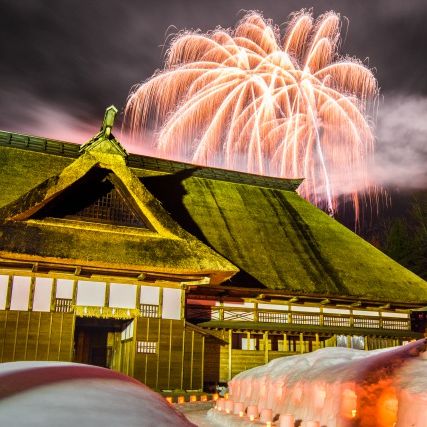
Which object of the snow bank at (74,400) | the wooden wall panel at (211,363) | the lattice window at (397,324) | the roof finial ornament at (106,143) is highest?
the roof finial ornament at (106,143)

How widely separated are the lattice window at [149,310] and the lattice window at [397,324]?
1046cm

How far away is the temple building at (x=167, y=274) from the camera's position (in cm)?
1390

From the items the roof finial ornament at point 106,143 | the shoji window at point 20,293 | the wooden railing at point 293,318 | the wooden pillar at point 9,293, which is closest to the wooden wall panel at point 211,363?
the wooden railing at point 293,318

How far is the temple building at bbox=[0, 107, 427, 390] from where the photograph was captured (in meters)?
13.9

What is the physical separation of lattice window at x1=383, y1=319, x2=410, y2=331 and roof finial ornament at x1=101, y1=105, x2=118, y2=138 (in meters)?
14.0

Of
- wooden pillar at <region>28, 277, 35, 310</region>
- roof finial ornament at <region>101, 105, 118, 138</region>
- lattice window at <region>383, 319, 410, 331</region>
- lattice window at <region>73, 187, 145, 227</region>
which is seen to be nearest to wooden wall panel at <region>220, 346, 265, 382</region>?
lattice window at <region>383, 319, 410, 331</region>

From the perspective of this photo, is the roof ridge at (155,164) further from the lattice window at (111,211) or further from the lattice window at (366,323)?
the lattice window at (366,323)

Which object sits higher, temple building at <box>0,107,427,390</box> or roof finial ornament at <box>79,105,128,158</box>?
roof finial ornament at <box>79,105,128,158</box>

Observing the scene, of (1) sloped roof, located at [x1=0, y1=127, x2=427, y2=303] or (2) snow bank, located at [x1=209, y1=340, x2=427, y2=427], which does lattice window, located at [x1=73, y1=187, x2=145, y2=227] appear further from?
(2) snow bank, located at [x1=209, y1=340, x2=427, y2=427]

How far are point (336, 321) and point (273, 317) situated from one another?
9.73 feet

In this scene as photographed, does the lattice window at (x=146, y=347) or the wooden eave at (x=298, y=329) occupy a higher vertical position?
the wooden eave at (x=298, y=329)

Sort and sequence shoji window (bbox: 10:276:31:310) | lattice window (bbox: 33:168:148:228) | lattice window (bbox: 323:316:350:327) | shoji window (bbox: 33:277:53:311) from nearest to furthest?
1. shoji window (bbox: 10:276:31:310)
2. shoji window (bbox: 33:277:53:311)
3. lattice window (bbox: 33:168:148:228)
4. lattice window (bbox: 323:316:350:327)

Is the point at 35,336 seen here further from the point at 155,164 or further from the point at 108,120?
the point at 155,164

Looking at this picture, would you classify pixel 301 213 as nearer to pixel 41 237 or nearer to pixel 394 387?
pixel 41 237
